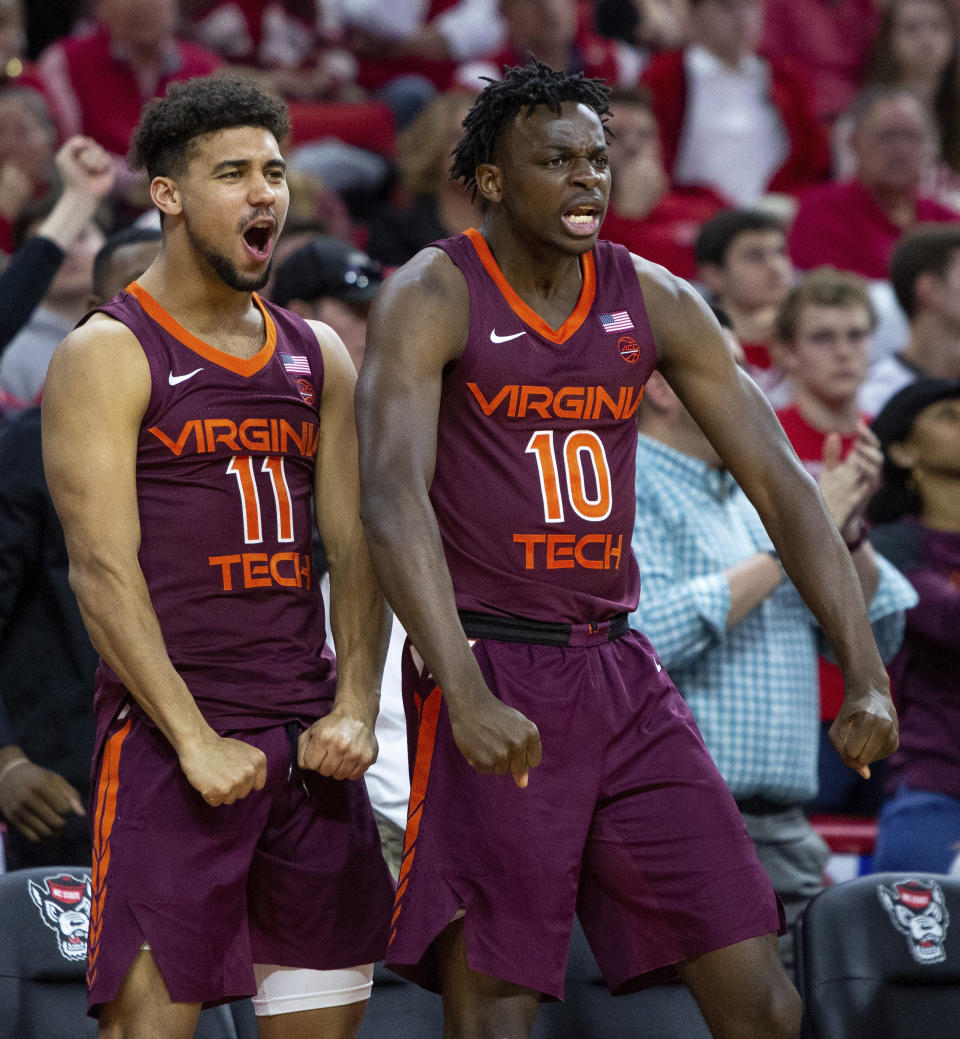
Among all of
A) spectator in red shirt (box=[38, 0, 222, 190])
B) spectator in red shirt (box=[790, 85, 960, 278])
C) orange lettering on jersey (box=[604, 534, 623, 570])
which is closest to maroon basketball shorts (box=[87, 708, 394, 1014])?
orange lettering on jersey (box=[604, 534, 623, 570])

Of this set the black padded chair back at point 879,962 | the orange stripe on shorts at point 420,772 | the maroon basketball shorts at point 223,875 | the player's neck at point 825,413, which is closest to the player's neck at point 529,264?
the orange stripe on shorts at point 420,772

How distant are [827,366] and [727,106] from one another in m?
3.17

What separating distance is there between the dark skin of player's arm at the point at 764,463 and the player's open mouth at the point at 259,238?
0.65m

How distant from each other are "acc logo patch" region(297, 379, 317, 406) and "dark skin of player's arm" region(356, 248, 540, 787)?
0.13 metres

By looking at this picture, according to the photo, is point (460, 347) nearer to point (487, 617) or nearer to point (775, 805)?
point (487, 617)

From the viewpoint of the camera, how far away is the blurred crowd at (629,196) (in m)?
4.15

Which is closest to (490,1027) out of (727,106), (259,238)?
(259,238)

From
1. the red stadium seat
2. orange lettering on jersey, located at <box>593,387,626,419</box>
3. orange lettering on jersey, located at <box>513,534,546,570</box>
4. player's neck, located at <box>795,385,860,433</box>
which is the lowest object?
player's neck, located at <box>795,385,860,433</box>

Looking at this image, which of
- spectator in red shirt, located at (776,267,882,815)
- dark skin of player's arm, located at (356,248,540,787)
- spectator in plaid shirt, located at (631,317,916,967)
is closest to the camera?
dark skin of player's arm, located at (356,248,540,787)

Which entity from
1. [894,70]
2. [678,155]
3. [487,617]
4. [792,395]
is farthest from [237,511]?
[894,70]

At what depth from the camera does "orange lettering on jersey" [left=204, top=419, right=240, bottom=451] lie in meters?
2.73

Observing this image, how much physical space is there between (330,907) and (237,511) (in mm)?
662

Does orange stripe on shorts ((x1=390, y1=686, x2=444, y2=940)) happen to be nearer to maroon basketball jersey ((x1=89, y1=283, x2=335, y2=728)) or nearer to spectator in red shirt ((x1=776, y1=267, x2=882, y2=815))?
maroon basketball jersey ((x1=89, y1=283, x2=335, y2=728))

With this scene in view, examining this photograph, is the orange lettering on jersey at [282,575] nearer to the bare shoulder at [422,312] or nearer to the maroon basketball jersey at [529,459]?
the maroon basketball jersey at [529,459]
